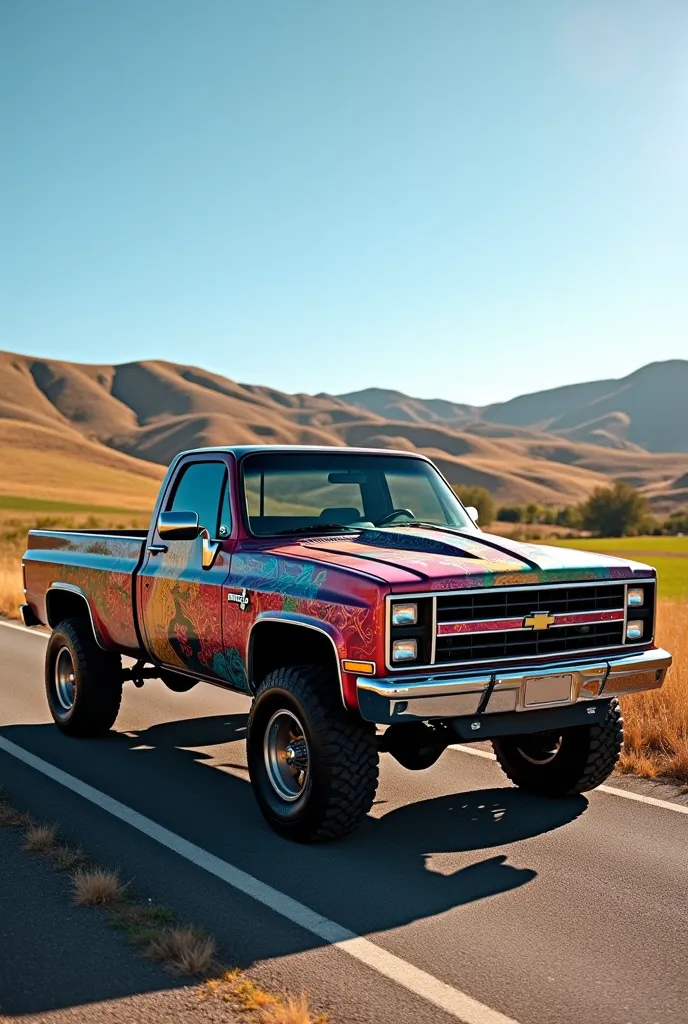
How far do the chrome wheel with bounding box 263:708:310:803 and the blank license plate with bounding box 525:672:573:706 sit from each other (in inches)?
47.4

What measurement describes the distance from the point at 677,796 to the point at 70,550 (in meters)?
4.78

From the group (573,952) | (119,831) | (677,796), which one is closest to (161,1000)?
(573,952)

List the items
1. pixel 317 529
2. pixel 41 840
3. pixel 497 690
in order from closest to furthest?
pixel 497 690 → pixel 41 840 → pixel 317 529

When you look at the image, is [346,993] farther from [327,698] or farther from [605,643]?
[605,643]

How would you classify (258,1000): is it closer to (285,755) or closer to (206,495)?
(285,755)

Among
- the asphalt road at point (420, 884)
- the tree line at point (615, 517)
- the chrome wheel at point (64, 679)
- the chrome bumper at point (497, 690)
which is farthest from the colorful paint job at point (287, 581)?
the tree line at point (615, 517)

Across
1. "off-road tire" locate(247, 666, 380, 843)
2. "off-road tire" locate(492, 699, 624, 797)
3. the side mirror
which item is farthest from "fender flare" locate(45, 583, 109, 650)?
"off-road tire" locate(492, 699, 624, 797)

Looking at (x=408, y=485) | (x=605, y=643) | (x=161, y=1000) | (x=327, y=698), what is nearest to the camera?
(x=161, y=1000)

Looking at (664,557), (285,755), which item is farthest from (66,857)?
(664,557)

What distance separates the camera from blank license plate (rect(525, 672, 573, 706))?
5.25 metres

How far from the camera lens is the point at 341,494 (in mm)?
6828

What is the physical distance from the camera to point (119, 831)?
5.67 metres

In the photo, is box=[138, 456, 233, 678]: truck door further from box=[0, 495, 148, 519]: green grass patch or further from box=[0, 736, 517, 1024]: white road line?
box=[0, 495, 148, 519]: green grass patch

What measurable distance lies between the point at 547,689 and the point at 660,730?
2.82m
